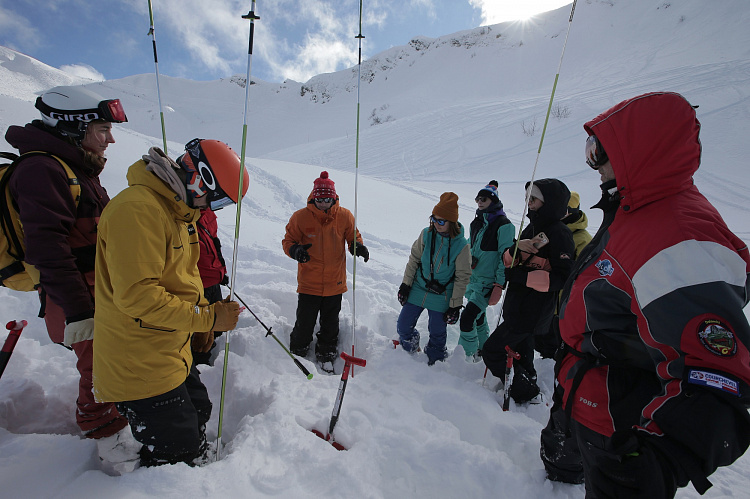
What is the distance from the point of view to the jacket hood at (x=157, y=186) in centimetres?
177

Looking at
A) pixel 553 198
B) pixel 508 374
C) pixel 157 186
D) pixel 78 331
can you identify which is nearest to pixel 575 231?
pixel 553 198

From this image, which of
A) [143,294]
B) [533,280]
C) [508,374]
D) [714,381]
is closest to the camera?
[714,381]

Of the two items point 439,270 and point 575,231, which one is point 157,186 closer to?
point 439,270

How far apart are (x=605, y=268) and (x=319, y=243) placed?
9.04ft

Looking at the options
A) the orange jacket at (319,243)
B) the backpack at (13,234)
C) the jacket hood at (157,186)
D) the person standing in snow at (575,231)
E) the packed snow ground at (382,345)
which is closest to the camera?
the jacket hood at (157,186)

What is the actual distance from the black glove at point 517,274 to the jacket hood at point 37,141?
3.36 meters

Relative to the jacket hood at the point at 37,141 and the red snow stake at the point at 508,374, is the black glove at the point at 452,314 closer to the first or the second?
the red snow stake at the point at 508,374

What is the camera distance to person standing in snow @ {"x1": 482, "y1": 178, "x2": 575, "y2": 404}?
280 centimetres

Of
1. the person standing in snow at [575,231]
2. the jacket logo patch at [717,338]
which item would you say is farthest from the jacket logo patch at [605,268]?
the person standing in snow at [575,231]

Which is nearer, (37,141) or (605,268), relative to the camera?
(605,268)

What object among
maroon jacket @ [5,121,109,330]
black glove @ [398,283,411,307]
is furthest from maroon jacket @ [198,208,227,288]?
black glove @ [398,283,411,307]

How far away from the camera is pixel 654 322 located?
1233 millimetres

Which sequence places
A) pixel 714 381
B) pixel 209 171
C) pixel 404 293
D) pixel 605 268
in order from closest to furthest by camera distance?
pixel 714 381, pixel 605 268, pixel 209 171, pixel 404 293

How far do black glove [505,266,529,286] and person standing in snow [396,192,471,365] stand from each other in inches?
24.6
